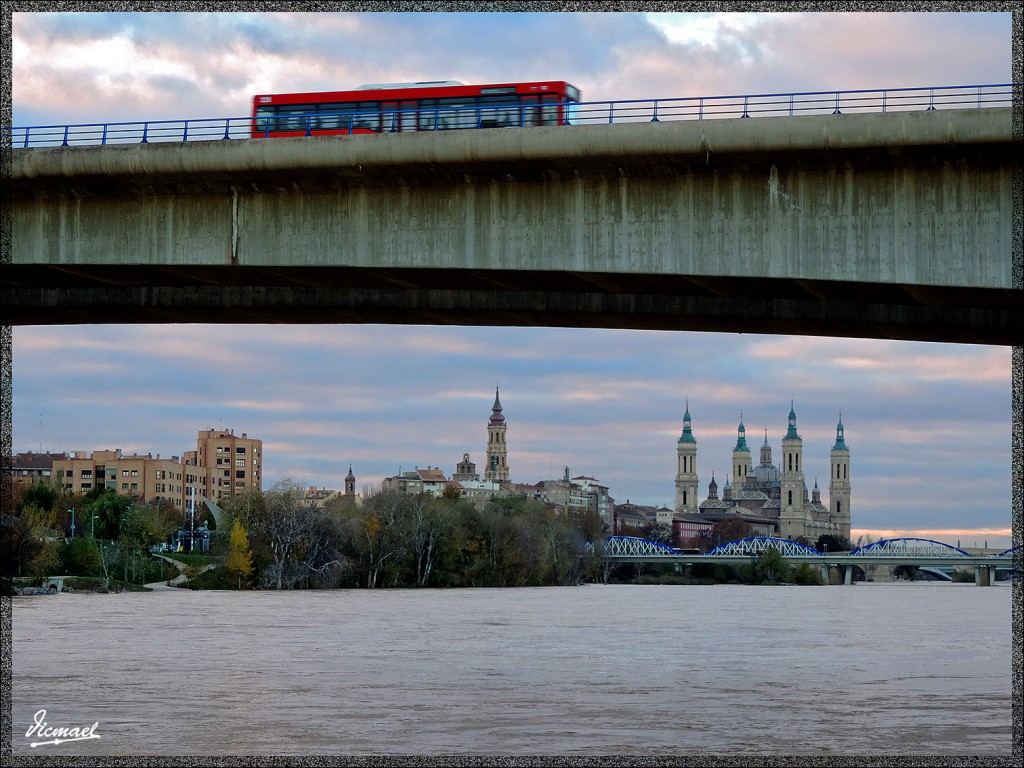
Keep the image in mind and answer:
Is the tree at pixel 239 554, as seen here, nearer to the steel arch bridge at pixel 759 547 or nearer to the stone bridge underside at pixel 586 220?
the stone bridge underside at pixel 586 220

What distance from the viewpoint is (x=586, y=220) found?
2103 cm

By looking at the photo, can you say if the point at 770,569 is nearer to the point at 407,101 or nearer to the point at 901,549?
the point at 901,549

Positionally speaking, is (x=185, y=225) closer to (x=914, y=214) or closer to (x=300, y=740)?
(x=300, y=740)

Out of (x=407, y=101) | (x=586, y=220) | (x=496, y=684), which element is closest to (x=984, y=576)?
(x=496, y=684)

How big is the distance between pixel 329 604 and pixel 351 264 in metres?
47.8

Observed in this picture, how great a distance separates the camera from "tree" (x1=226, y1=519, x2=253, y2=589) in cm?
8688

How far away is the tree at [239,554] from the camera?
285 feet

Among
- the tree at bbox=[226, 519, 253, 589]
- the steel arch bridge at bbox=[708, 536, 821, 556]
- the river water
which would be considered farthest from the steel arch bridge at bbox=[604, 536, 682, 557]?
the river water

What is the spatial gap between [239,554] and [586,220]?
6999 cm

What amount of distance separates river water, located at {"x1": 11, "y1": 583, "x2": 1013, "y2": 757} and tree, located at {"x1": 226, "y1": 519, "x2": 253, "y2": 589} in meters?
26.7

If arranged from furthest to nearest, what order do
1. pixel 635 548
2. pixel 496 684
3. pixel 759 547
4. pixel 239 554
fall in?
pixel 759 547, pixel 635 548, pixel 239 554, pixel 496 684

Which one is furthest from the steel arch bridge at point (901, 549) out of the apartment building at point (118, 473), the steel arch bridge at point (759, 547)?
the apartment building at point (118, 473)

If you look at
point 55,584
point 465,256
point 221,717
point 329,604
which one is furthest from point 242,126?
point 55,584

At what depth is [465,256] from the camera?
2138 cm
